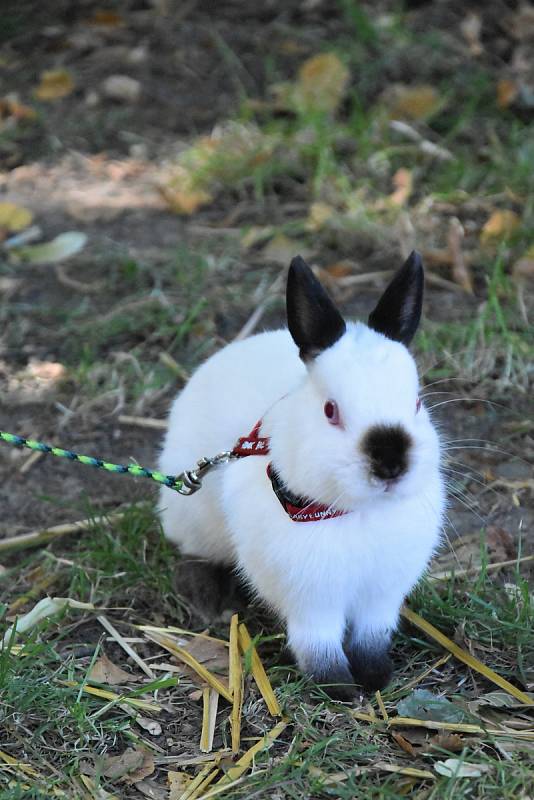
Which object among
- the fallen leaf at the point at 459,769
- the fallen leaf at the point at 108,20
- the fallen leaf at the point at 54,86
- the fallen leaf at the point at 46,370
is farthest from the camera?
the fallen leaf at the point at 108,20

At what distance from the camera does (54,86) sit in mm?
5215

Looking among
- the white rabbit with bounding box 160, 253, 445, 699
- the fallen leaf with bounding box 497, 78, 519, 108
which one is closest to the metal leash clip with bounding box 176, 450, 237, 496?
the white rabbit with bounding box 160, 253, 445, 699

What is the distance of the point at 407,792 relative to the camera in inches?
79.7

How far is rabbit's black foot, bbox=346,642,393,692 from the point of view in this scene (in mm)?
2318

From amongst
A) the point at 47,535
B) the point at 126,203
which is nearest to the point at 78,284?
the point at 126,203

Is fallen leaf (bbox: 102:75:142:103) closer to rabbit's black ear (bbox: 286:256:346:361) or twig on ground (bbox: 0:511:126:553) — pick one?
twig on ground (bbox: 0:511:126:553)

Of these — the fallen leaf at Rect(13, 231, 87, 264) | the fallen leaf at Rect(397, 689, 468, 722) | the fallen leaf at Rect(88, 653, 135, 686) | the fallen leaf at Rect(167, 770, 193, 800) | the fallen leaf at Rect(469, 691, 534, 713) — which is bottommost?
the fallen leaf at Rect(13, 231, 87, 264)

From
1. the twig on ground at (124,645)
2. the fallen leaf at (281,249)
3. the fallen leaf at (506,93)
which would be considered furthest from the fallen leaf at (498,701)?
the fallen leaf at (506,93)

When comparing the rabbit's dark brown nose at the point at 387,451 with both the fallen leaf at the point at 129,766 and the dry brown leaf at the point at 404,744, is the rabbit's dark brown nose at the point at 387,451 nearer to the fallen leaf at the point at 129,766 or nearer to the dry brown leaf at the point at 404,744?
the dry brown leaf at the point at 404,744

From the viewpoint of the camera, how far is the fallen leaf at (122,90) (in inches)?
205

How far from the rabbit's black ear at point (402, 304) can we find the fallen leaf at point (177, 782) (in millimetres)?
902

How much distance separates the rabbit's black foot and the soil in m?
0.56

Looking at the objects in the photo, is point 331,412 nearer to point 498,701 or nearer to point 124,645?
point 498,701

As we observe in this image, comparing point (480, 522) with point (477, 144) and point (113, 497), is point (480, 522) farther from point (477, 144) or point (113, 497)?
point (477, 144)
